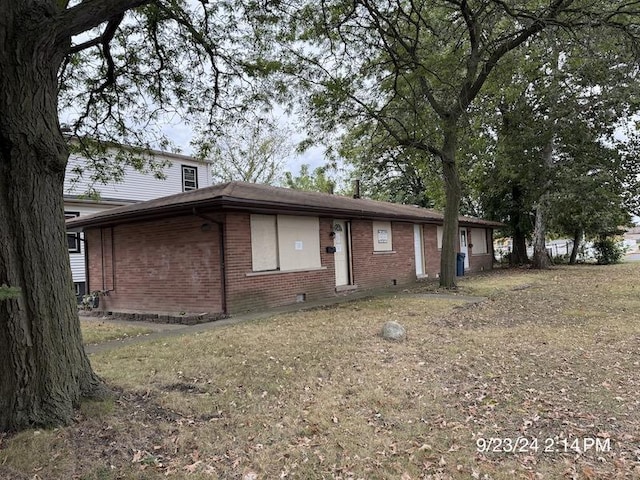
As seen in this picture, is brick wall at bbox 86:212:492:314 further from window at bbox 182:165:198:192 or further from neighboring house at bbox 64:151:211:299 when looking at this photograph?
window at bbox 182:165:198:192

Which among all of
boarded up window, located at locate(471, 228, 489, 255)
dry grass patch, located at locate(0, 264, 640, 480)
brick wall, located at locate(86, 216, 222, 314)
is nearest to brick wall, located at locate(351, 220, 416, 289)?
brick wall, located at locate(86, 216, 222, 314)

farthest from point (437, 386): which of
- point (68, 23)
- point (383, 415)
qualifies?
point (68, 23)

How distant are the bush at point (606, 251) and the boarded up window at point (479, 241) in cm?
827

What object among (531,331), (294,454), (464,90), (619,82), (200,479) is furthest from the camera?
(619,82)

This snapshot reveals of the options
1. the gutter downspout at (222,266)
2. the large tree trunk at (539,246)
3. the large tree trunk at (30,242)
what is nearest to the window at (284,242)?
the gutter downspout at (222,266)

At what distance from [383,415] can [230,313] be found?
20.4ft

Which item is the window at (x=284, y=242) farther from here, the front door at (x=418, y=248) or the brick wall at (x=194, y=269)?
→ the front door at (x=418, y=248)

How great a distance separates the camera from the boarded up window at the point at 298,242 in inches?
444

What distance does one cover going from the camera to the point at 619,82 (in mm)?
14508

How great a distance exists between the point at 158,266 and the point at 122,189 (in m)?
9.37

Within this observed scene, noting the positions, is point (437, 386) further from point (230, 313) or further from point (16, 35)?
point (230, 313)

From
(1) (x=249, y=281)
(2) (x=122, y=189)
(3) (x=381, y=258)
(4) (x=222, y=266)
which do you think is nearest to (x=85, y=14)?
(4) (x=222, y=266)

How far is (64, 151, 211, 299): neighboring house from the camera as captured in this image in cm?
1678

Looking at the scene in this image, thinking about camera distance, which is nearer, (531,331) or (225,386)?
(225,386)
